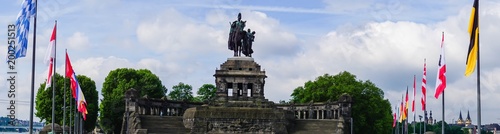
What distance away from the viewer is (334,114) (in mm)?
94375

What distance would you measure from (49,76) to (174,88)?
262 ft

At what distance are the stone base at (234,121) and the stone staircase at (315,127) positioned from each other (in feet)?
6.84

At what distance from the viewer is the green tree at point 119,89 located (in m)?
106

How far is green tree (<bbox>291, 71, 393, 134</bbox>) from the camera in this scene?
105 m

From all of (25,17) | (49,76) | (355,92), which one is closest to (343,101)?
(355,92)

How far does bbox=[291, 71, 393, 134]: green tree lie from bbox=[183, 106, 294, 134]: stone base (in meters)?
21.2

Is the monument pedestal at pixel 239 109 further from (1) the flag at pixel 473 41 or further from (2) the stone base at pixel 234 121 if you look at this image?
(1) the flag at pixel 473 41

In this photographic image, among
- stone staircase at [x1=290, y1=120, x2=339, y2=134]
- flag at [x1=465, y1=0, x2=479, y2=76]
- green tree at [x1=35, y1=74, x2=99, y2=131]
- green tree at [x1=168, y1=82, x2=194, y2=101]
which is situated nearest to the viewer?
flag at [x1=465, y1=0, x2=479, y2=76]

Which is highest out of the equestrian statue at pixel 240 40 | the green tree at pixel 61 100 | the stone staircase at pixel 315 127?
the equestrian statue at pixel 240 40

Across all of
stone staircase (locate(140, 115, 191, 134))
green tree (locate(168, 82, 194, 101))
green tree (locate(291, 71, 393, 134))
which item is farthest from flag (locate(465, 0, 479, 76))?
green tree (locate(168, 82, 194, 101))

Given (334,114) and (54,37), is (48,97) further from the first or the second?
(54,37)

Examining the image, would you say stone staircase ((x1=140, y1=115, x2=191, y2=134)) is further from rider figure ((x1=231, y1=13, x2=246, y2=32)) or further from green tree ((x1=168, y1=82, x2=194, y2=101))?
green tree ((x1=168, y1=82, x2=194, y2=101))

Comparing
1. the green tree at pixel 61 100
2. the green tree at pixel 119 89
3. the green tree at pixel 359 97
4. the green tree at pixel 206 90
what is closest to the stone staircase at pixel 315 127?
the green tree at pixel 359 97

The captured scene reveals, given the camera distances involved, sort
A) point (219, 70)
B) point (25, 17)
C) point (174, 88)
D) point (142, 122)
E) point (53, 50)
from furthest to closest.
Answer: point (174, 88) < point (219, 70) < point (142, 122) < point (53, 50) < point (25, 17)
